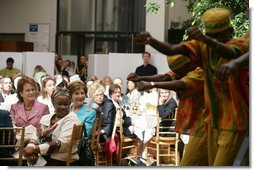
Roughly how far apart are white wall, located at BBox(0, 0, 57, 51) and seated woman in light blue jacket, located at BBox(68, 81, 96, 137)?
12.0 m

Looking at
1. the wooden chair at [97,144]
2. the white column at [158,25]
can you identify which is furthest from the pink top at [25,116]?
the white column at [158,25]

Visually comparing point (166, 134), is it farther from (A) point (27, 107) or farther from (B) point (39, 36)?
(B) point (39, 36)

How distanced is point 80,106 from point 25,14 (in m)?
12.7

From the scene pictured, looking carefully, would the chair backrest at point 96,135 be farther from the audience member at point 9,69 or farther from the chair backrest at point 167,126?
the audience member at point 9,69

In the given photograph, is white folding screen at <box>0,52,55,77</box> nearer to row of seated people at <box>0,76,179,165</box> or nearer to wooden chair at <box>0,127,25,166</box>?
row of seated people at <box>0,76,179,165</box>

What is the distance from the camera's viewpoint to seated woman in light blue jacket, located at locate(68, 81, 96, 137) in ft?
20.4

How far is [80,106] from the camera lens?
6.25 m

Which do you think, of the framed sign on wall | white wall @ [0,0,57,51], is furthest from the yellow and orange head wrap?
white wall @ [0,0,57,51]

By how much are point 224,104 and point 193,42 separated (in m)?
0.35

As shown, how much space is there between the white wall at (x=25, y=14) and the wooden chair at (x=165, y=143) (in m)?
10.1

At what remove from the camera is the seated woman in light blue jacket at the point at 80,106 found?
20.4 feet

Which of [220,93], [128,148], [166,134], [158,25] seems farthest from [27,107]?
[158,25]

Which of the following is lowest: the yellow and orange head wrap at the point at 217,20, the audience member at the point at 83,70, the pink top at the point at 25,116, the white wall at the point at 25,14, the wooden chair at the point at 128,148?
the wooden chair at the point at 128,148

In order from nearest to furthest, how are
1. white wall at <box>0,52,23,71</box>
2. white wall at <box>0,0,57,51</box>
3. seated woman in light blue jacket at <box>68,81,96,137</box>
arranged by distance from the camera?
seated woman in light blue jacket at <box>68,81,96,137</box>, white wall at <box>0,52,23,71</box>, white wall at <box>0,0,57,51</box>
